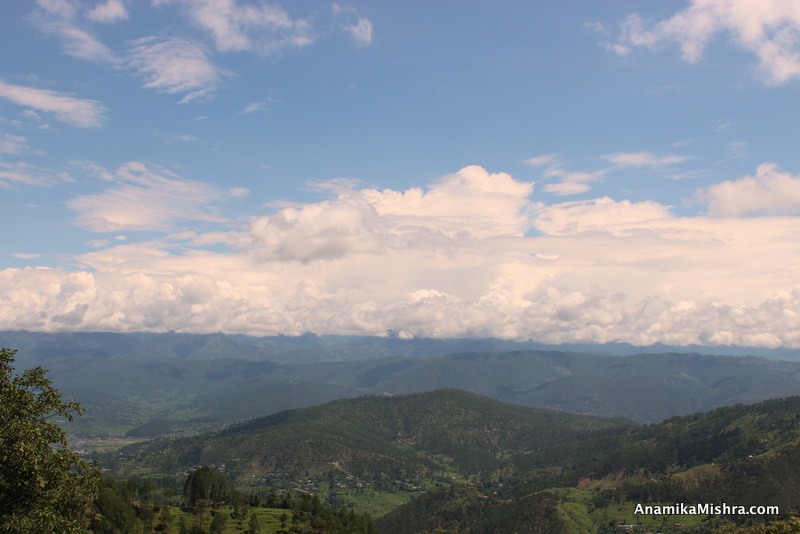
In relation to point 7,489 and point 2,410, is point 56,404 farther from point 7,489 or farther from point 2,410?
point 7,489

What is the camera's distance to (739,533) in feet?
368

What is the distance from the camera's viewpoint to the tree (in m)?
33.4

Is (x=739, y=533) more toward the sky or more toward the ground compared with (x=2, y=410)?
more toward the ground

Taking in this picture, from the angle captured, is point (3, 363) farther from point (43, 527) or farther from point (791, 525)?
point (791, 525)

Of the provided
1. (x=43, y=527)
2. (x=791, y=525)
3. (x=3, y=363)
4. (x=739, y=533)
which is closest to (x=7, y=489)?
(x=43, y=527)

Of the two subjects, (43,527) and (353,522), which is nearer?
(43,527)

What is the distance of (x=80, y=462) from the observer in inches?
1459

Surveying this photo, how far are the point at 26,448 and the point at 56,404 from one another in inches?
165

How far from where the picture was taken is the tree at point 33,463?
3338 centimetres

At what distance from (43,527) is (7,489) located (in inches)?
158

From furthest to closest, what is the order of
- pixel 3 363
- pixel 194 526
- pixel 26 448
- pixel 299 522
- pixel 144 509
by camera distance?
pixel 299 522 < pixel 194 526 < pixel 144 509 < pixel 3 363 < pixel 26 448

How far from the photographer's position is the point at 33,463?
33.6 metres

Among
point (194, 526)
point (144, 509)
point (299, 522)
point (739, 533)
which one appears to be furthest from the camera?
point (299, 522)

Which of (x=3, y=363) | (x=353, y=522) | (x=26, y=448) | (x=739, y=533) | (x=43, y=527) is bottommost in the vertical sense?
(x=353, y=522)
